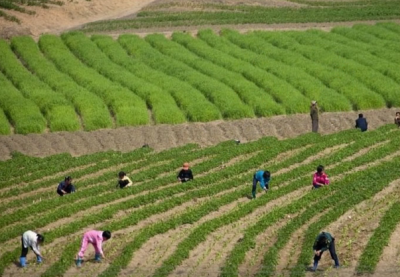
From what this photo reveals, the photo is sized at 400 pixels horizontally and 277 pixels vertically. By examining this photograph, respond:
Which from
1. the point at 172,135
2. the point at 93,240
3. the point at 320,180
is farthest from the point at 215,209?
the point at 172,135

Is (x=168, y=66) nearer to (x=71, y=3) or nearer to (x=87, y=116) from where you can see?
(x=87, y=116)

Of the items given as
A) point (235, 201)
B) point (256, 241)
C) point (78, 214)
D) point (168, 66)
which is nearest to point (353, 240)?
point (256, 241)

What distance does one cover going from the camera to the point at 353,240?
29.8 meters

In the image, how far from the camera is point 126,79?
54.7 metres

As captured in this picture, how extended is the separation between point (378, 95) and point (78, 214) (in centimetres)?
2178

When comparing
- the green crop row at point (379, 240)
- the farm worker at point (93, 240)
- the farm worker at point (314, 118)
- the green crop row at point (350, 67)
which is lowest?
the green crop row at point (379, 240)

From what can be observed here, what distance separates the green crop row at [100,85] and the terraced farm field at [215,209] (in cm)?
639

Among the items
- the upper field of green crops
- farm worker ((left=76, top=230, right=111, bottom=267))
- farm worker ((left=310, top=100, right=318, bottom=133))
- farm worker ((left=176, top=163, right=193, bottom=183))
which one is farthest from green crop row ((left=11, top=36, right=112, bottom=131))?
farm worker ((left=76, top=230, right=111, bottom=267))

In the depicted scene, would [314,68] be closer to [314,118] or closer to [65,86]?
[314,118]

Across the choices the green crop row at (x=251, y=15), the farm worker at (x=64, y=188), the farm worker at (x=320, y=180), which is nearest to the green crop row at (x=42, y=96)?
the green crop row at (x=251, y=15)

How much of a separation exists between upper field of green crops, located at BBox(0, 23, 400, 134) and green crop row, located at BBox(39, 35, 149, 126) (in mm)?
56

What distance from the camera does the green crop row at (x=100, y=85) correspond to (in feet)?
160

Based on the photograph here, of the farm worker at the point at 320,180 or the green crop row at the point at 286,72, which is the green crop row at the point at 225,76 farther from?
the farm worker at the point at 320,180

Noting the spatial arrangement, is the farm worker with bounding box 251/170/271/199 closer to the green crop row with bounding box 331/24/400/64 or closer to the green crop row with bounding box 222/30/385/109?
the green crop row with bounding box 222/30/385/109
